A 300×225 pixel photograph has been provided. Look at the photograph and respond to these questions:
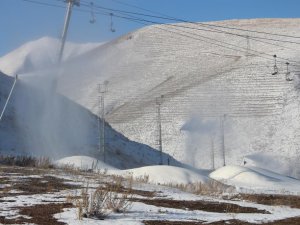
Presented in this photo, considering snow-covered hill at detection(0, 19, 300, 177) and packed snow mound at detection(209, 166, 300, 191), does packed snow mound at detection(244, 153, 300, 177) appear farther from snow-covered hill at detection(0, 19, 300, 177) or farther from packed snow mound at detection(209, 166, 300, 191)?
packed snow mound at detection(209, 166, 300, 191)

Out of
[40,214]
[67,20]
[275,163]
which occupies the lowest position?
[40,214]

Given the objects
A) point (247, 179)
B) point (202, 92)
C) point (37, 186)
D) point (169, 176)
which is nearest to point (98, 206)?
point (37, 186)

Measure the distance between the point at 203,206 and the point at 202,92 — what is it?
76360mm

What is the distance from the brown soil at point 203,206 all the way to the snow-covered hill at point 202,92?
5604cm

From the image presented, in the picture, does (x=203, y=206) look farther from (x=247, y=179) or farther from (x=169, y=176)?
(x=247, y=179)

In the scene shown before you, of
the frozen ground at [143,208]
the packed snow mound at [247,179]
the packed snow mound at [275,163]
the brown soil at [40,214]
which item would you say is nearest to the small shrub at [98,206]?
the frozen ground at [143,208]

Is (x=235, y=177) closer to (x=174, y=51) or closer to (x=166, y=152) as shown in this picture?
(x=166, y=152)

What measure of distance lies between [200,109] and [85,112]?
23.0m

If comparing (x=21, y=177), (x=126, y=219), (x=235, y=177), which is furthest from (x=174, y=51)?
(x=126, y=219)

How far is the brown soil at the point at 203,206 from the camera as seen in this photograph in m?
12.5

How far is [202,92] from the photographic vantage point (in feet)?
291

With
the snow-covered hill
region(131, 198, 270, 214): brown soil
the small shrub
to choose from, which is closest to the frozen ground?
region(131, 198, 270, 214): brown soil

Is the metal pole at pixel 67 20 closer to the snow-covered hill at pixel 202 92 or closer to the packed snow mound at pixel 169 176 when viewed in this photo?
the packed snow mound at pixel 169 176

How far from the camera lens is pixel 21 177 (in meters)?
18.2
